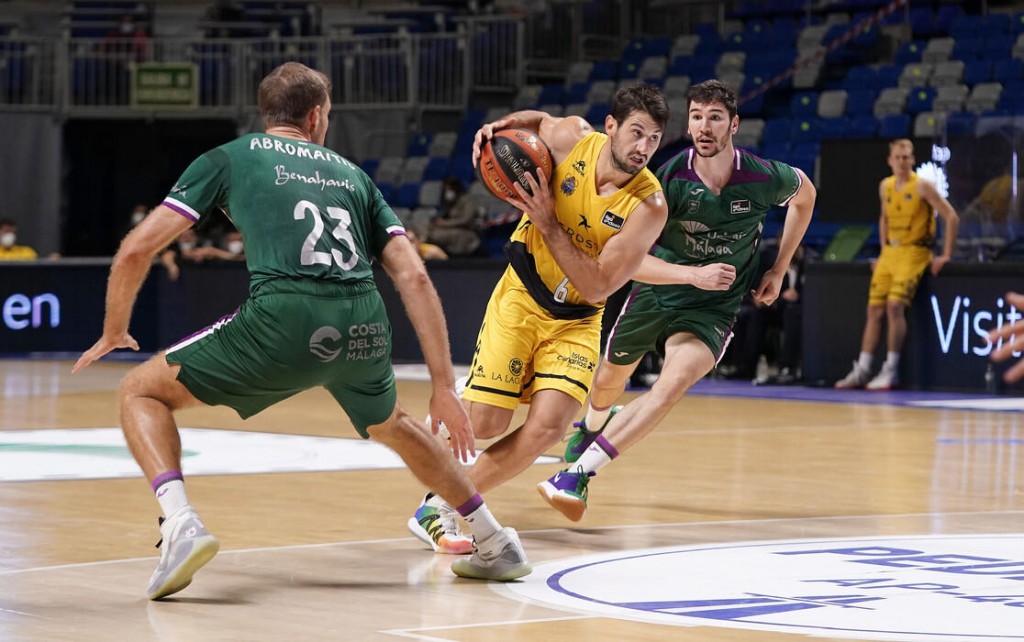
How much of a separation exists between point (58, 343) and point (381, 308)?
16.3 m

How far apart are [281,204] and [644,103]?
164cm

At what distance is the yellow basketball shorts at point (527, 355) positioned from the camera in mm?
6977

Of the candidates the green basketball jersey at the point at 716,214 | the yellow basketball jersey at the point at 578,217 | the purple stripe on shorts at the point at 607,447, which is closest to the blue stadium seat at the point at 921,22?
the green basketball jersey at the point at 716,214

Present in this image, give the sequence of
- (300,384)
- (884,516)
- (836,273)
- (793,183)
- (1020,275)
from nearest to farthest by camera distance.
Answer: (300,384), (884,516), (793,183), (1020,275), (836,273)

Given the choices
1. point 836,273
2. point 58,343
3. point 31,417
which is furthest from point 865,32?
point 31,417

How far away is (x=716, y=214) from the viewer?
8250 millimetres

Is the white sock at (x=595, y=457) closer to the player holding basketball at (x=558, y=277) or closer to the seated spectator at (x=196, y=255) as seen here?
the player holding basketball at (x=558, y=277)

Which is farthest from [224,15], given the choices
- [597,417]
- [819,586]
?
[819,586]

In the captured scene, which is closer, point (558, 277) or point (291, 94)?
point (291, 94)

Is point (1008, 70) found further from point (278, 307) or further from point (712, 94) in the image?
point (278, 307)

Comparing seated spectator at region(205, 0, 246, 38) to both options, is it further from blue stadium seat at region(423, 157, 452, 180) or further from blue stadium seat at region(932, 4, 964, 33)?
blue stadium seat at region(932, 4, 964, 33)

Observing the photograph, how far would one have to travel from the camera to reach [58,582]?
5.82 meters

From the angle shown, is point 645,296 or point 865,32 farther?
point 865,32

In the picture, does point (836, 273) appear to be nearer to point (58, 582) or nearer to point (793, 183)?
point (793, 183)
